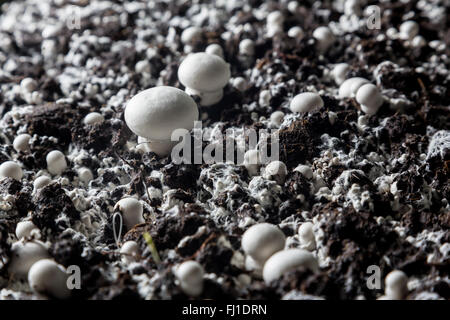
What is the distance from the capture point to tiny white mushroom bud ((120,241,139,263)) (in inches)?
55.7

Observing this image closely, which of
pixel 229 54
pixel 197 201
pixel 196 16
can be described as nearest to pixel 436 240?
pixel 197 201

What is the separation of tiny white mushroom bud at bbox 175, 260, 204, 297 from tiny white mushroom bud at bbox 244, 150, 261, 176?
531 millimetres

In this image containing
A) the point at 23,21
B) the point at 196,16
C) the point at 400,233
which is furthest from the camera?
the point at 23,21

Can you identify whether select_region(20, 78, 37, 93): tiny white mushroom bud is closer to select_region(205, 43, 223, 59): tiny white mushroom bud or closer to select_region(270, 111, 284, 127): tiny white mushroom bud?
select_region(205, 43, 223, 59): tiny white mushroom bud

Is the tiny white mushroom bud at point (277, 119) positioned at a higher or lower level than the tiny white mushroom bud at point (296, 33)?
lower

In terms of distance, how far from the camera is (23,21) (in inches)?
122

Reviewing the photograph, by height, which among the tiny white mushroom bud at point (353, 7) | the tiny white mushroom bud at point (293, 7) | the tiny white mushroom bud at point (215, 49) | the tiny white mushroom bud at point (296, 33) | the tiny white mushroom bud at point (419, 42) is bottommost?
the tiny white mushroom bud at point (215, 49)

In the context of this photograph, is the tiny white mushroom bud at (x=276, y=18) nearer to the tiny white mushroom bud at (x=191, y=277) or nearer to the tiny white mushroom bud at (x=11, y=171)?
the tiny white mushroom bud at (x=11, y=171)

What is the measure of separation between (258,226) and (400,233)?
46 cm

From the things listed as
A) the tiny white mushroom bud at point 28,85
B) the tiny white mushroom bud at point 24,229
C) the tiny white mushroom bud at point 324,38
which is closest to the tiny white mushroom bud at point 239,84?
the tiny white mushroom bud at point 324,38

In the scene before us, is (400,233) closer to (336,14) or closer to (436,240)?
(436,240)

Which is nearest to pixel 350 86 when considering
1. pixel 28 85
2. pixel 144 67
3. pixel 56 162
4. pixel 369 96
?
pixel 369 96

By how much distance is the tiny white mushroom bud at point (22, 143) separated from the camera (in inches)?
74.4

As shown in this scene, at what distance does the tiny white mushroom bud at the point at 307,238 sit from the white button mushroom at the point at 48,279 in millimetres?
691
